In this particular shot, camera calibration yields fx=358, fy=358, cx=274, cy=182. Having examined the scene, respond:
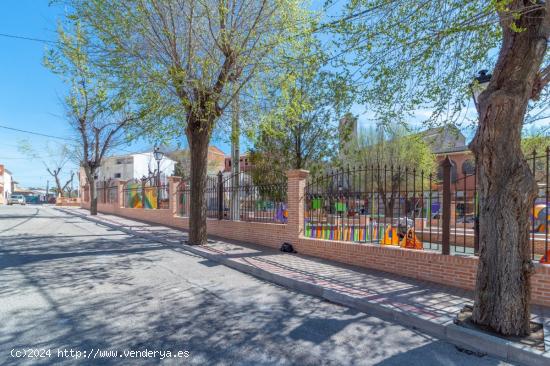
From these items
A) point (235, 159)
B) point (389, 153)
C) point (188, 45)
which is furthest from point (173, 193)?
point (389, 153)

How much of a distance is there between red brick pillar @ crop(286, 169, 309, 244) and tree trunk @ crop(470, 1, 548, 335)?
17.5 ft

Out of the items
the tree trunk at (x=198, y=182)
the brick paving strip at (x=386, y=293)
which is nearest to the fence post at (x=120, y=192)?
the tree trunk at (x=198, y=182)

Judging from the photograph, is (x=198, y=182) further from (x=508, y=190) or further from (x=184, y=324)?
(x=508, y=190)

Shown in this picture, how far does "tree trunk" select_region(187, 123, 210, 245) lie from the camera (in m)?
10.6

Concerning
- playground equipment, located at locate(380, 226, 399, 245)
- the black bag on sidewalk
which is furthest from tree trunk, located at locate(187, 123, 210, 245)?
playground equipment, located at locate(380, 226, 399, 245)

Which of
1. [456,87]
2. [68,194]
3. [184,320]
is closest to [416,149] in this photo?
[456,87]

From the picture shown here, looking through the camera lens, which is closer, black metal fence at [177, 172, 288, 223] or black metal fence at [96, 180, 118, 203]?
black metal fence at [177, 172, 288, 223]

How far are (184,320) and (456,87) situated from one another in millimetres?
6305

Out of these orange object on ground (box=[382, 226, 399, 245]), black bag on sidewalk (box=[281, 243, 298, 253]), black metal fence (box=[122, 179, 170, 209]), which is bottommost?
black bag on sidewalk (box=[281, 243, 298, 253])

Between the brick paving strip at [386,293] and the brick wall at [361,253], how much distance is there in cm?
18

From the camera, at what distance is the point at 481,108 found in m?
4.61

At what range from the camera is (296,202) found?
9.47 meters

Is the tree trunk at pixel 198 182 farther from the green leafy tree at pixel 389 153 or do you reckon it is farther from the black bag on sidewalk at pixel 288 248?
the green leafy tree at pixel 389 153

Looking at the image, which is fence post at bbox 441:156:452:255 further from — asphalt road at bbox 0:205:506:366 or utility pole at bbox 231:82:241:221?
utility pole at bbox 231:82:241:221
